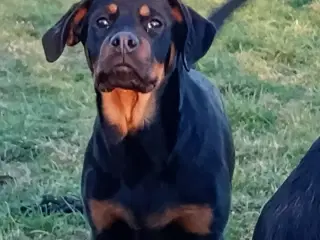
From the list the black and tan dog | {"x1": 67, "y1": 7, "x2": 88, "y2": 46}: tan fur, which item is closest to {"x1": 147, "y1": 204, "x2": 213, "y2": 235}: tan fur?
the black and tan dog

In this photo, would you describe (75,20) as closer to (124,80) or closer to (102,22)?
(102,22)

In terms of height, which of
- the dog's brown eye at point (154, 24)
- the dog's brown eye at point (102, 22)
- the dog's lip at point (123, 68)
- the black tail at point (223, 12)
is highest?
the dog's brown eye at point (154, 24)

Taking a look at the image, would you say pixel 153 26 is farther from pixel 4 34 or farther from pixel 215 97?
pixel 4 34

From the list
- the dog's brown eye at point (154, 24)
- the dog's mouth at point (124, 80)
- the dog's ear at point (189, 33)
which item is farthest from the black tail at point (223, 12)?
the dog's mouth at point (124, 80)

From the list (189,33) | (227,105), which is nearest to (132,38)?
(189,33)

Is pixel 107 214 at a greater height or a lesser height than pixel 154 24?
lesser

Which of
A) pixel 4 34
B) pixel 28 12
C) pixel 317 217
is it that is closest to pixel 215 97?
pixel 317 217

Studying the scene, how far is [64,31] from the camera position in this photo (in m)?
3.68

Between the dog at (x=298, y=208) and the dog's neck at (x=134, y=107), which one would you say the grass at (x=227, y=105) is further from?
the dog at (x=298, y=208)

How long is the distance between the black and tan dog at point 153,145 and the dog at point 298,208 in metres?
0.90

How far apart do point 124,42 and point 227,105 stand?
93.1 inches

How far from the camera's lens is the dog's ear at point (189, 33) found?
3613 mm

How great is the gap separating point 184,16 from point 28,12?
460 centimetres

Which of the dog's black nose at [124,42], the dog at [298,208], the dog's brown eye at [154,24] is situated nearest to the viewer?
the dog at [298,208]
